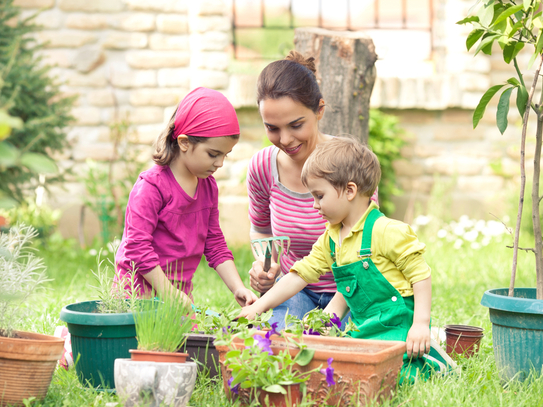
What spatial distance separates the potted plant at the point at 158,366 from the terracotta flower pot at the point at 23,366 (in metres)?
0.26

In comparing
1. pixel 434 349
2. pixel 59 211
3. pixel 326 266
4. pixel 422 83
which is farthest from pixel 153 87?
pixel 434 349

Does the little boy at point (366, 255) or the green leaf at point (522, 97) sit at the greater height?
the green leaf at point (522, 97)

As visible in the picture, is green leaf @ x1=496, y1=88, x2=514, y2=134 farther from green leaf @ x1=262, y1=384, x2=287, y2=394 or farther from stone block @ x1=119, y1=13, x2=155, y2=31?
stone block @ x1=119, y1=13, x2=155, y2=31

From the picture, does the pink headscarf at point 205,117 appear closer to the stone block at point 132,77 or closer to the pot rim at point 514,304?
the pot rim at point 514,304

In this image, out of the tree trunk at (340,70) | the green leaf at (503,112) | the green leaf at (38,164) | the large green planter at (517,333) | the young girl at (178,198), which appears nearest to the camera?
the green leaf at (38,164)

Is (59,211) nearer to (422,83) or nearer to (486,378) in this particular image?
(422,83)

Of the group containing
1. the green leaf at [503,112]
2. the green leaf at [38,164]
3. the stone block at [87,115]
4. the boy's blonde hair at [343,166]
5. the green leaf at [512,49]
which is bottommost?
the boy's blonde hair at [343,166]

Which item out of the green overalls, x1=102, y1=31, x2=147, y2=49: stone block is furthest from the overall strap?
x1=102, y1=31, x2=147, y2=49: stone block

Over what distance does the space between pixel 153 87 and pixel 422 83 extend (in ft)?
9.26

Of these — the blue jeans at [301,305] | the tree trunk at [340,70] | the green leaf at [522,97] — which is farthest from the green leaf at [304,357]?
the tree trunk at [340,70]

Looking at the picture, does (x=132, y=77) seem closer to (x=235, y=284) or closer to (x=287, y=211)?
(x=287, y=211)

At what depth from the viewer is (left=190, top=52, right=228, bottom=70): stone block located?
18.7 feet

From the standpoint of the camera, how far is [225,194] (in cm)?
583

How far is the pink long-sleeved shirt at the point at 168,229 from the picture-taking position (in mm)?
2250
